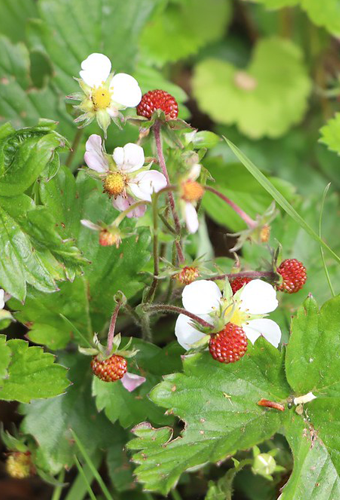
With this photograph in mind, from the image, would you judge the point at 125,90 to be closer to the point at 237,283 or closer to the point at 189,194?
the point at 189,194

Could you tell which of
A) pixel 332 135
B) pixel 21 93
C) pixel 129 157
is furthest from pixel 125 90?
pixel 332 135

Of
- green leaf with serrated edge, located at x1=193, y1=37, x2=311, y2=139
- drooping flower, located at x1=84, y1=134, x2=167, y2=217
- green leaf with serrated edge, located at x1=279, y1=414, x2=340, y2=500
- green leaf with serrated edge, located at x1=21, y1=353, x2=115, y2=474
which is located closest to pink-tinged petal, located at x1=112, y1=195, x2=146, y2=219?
drooping flower, located at x1=84, y1=134, x2=167, y2=217

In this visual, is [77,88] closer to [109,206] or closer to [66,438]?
[109,206]

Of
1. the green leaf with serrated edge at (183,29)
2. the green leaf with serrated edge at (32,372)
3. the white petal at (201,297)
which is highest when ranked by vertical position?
the green leaf with serrated edge at (183,29)

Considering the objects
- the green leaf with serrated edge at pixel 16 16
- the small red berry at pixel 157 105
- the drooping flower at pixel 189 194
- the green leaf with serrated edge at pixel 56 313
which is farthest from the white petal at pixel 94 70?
the green leaf with serrated edge at pixel 16 16

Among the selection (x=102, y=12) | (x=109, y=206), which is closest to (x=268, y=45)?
(x=102, y=12)

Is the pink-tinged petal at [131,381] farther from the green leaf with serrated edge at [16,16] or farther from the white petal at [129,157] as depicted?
the green leaf with serrated edge at [16,16]

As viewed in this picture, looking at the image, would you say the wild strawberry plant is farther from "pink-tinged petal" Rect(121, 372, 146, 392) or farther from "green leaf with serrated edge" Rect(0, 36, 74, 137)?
"green leaf with serrated edge" Rect(0, 36, 74, 137)
